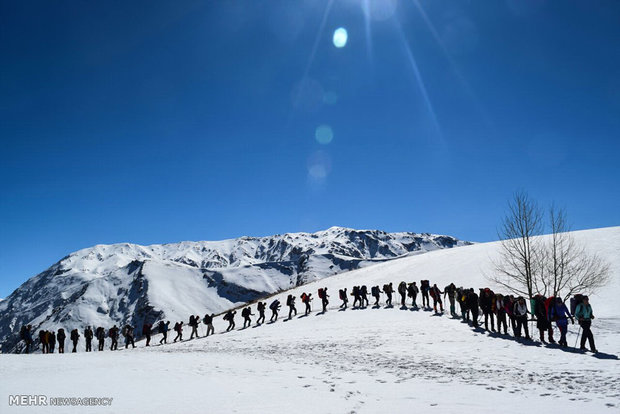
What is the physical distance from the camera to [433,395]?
23.3ft

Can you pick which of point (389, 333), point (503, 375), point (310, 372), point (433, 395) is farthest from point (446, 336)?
point (433, 395)

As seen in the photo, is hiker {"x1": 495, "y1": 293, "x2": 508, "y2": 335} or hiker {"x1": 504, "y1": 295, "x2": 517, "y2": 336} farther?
hiker {"x1": 495, "y1": 293, "x2": 508, "y2": 335}

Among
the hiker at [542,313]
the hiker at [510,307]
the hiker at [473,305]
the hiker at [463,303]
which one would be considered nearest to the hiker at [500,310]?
the hiker at [510,307]

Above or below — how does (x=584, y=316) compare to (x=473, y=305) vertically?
above

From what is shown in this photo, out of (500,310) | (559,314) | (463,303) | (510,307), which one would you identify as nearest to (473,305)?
(463,303)

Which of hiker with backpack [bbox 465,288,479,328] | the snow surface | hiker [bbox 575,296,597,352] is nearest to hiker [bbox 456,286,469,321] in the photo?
hiker with backpack [bbox 465,288,479,328]

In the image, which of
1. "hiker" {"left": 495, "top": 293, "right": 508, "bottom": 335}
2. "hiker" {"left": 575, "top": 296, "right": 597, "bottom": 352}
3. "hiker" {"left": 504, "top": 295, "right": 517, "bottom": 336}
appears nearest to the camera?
"hiker" {"left": 575, "top": 296, "right": 597, "bottom": 352}

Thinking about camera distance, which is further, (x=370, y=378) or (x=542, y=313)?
(x=542, y=313)

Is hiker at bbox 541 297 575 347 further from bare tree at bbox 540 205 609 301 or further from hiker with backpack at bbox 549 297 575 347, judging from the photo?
bare tree at bbox 540 205 609 301

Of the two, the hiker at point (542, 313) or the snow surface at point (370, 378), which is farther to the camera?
the hiker at point (542, 313)

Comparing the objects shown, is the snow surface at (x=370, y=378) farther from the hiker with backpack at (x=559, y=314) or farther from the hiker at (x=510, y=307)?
the hiker with backpack at (x=559, y=314)

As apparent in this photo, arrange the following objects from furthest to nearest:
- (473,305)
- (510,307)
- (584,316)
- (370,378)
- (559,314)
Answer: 1. (473,305)
2. (510,307)
3. (559,314)
4. (584,316)
5. (370,378)

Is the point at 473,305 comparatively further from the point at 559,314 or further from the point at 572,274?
the point at 572,274

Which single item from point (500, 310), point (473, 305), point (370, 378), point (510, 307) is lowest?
point (370, 378)
